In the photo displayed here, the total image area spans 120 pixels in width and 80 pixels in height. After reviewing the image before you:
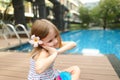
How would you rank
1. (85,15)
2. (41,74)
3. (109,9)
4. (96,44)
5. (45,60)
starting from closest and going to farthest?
1. (45,60)
2. (41,74)
3. (96,44)
4. (109,9)
5. (85,15)

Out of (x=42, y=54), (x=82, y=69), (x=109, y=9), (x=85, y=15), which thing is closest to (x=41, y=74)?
(x=42, y=54)

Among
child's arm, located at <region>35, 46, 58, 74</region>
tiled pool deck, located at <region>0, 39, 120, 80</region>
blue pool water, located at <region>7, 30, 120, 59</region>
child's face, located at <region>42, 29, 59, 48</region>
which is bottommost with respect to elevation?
blue pool water, located at <region>7, 30, 120, 59</region>

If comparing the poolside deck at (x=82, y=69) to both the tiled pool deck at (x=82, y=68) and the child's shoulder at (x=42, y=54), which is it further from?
the child's shoulder at (x=42, y=54)

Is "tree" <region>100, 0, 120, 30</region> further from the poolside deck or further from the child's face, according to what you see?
the child's face

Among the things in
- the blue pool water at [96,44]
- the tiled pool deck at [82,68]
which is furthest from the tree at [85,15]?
the tiled pool deck at [82,68]

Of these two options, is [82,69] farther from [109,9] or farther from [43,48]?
[109,9]

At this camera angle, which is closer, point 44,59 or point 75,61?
point 44,59

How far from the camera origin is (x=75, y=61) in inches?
142

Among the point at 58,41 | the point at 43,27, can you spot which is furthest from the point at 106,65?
the point at 43,27

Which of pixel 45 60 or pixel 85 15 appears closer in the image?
pixel 45 60

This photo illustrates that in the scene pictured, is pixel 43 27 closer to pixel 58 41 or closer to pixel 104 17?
pixel 58 41

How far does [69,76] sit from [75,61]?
1.75 m

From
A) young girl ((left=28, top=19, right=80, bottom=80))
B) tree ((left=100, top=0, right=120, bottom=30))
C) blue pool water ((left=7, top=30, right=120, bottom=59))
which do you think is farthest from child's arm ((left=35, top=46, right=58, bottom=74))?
tree ((left=100, top=0, right=120, bottom=30))

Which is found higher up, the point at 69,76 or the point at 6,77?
the point at 69,76
